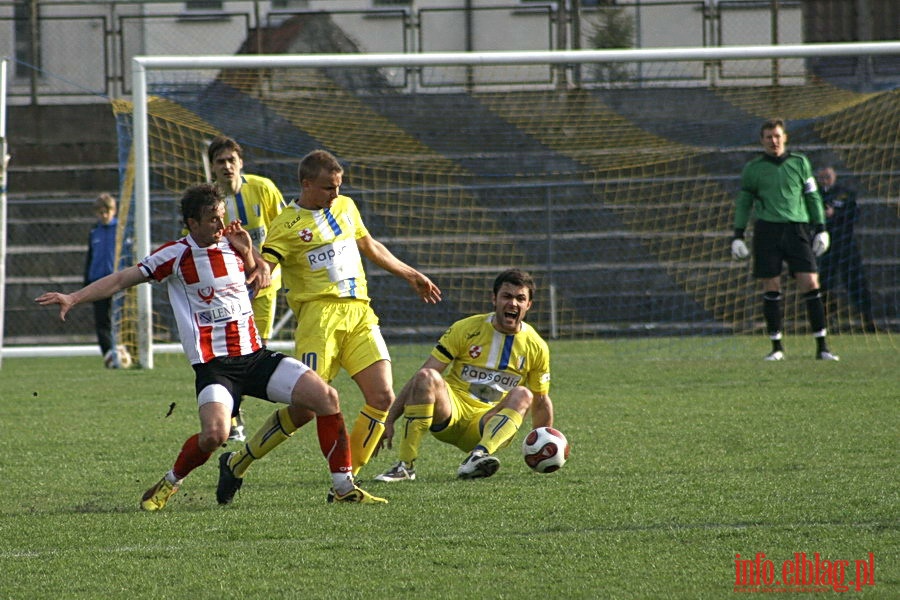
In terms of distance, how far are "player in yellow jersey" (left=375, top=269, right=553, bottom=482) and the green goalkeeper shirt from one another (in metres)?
5.62

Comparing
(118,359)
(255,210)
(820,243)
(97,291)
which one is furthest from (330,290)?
(118,359)

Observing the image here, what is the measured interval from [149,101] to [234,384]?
323 inches

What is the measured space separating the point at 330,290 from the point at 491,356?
955mm

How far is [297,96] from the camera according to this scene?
17359 millimetres

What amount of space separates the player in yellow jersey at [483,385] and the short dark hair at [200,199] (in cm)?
138

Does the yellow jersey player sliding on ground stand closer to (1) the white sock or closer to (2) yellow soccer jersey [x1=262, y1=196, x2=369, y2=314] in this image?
(1) the white sock

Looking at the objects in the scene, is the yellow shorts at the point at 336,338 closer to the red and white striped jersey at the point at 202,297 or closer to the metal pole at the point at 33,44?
the red and white striped jersey at the point at 202,297

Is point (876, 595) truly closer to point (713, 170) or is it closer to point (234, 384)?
point (234, 384)

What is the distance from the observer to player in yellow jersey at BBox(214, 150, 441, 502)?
610 centimetres

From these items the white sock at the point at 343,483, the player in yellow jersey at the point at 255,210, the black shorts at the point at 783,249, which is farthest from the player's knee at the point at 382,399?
the black shorts at the point at 783,249

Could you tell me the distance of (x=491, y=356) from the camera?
657 centimetres

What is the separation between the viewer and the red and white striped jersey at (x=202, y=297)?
553cm

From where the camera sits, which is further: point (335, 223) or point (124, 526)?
point (335, 223)

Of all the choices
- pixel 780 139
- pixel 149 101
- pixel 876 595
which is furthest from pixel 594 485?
pixel 149 101
